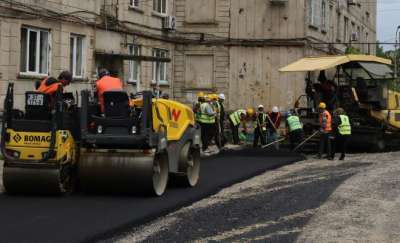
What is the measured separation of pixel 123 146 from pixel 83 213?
1.70 meters

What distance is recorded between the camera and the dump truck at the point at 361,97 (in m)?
20.7

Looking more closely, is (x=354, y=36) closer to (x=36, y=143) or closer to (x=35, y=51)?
(x=35, y=51)

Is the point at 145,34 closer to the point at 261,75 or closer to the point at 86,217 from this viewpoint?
the point at 261,75

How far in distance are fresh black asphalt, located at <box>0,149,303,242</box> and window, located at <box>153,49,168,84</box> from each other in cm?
1446

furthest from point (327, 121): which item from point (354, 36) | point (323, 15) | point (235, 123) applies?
point (354, 36)

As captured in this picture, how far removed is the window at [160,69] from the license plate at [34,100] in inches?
658

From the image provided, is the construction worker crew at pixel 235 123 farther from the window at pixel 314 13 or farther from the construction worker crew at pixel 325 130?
the window at pixel 314 13

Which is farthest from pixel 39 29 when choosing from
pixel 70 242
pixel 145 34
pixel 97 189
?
pixel 70 242

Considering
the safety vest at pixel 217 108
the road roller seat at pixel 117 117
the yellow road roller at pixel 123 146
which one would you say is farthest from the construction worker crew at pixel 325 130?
the road roller seat at pixel 117 117

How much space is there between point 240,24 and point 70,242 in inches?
922

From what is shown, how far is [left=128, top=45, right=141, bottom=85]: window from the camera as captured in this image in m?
24.6

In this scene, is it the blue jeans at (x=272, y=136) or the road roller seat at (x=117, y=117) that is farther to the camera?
the blue jeans at (x=272, y=136)

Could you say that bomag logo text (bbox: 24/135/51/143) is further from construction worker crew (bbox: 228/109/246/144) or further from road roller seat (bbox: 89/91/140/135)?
construction worker crew (bbox: 228/109/246/144)

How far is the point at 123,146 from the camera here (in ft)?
33.8
